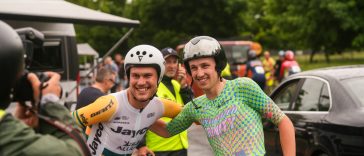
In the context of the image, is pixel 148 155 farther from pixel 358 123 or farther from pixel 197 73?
pixel 358 123

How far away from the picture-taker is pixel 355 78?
19.0 ft

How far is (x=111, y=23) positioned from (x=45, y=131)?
10.5 m

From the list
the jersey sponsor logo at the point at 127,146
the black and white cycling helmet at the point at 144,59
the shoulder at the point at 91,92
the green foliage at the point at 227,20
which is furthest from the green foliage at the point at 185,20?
the black and white cycling helmet at the point at 144,59

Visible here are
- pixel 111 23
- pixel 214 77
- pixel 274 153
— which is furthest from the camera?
pixel 111 23

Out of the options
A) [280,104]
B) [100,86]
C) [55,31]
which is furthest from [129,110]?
[55,31]

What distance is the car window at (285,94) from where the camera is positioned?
6793mm

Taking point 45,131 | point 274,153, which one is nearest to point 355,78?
point 274,153

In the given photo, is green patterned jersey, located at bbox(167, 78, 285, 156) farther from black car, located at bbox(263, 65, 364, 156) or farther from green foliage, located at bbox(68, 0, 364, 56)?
green foliage, located at bbox(68, 0, 364, 56)

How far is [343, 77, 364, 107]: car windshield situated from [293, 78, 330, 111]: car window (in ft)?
0.86

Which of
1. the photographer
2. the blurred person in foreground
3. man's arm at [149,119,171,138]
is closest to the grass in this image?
the blurred person in foreground

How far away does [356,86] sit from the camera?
563cm

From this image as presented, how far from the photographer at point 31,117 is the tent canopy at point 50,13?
298 inches

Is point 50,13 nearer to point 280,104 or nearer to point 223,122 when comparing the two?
point 280,104

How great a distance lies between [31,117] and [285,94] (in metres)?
5.07
